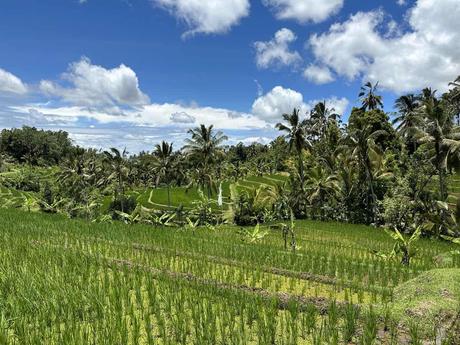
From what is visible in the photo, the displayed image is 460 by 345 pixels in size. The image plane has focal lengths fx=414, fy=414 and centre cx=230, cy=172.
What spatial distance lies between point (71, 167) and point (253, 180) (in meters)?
27.4

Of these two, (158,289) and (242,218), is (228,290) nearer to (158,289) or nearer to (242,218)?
(158,289)

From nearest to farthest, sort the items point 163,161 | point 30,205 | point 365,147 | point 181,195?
point 30,205
point 365,147
point 163,161
point 181,195

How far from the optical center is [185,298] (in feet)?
21.2

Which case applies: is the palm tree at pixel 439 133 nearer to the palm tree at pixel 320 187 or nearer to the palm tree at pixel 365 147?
the palm tree at pixel 365 147

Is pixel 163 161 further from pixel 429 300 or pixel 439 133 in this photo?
pixel 429 300

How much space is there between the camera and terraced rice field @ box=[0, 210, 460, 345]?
4.87 metres

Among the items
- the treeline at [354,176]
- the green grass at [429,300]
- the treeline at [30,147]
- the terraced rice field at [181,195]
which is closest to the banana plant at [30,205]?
the treeline at [354,176]

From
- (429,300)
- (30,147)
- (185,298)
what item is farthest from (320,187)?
(30,147)

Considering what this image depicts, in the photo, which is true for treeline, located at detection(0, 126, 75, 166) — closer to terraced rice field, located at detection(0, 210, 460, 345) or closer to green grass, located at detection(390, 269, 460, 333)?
terraced rice field, located at detection(0, 210, 460, 345)

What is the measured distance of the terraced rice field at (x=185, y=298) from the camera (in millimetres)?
4867

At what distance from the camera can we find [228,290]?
6.52 metres

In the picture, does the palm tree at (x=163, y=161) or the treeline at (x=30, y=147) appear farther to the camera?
the treeline at (x=30, y=147)

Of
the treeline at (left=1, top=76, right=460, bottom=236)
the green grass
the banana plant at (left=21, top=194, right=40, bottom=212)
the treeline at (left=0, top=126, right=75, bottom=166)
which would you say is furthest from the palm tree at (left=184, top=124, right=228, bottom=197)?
the treeline at (left=0, top=126, right=75, bottom=166)

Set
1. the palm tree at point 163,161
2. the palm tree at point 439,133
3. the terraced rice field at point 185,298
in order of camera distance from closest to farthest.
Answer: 1. the terraced rice field at point 185,298
2. the palm tree at point 439,133
3. the palm tree at point 163,161
